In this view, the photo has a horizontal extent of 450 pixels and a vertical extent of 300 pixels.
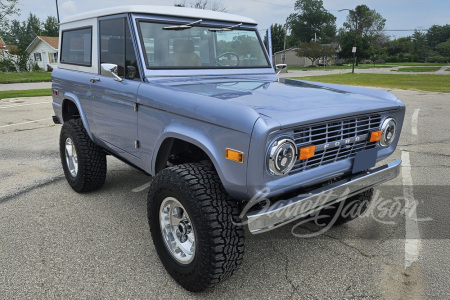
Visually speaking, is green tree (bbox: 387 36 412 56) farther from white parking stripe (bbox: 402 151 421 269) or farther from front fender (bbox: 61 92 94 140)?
front fender (bbox: 61 92 94 140)

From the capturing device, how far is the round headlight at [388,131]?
9.53ft

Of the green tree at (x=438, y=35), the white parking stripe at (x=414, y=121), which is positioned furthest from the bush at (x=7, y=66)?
the green tree at (x=438, y=35)

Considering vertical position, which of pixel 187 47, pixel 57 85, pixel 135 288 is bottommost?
pixel 135 288

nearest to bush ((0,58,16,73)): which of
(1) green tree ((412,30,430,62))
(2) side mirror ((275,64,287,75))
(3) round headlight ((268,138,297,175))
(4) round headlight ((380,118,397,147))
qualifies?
(2) side mirror ((275,64,287,75))

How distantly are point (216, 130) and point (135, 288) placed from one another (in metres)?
1.28

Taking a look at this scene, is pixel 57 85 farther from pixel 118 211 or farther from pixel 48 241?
pixel 48 241

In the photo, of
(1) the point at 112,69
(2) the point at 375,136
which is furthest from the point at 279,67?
(1) the point at 112,69

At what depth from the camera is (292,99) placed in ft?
8.67

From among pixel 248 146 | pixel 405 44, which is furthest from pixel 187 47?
pixel 405 44

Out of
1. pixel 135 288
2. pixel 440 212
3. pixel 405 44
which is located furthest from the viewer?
pixel 405 44

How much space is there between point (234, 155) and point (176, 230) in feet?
3.02

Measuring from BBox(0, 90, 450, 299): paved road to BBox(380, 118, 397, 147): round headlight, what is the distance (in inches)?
36.3

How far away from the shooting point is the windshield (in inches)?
131

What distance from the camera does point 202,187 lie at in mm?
2410
